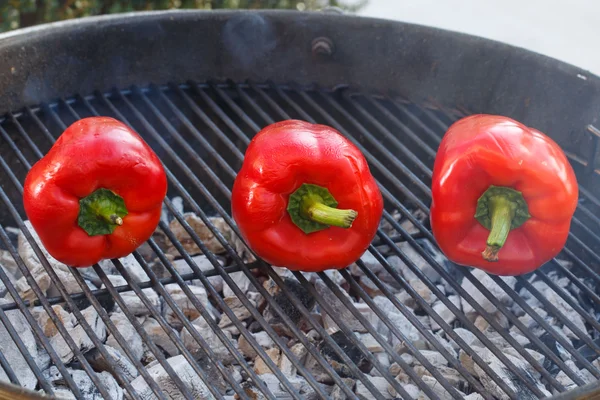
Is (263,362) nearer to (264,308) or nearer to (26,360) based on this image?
(264,308)

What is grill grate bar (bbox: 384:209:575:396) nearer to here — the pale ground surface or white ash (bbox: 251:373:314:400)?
white ash (bbox: 251:373:314:400)

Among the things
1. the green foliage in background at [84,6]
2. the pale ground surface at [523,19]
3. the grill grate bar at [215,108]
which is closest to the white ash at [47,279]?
the grill grate bar at [215,108]

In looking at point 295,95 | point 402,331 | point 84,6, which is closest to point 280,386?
point 402,331

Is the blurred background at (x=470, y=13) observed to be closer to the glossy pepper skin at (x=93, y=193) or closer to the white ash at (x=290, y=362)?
the glossy pepper skin at (x=93, y=193)

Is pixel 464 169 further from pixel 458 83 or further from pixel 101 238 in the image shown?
pixel 101 238

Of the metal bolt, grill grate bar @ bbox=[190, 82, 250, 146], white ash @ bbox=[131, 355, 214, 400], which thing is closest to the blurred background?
the metal bolt
